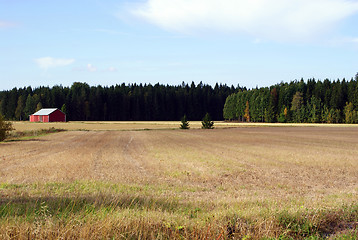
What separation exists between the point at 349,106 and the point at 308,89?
753 inches

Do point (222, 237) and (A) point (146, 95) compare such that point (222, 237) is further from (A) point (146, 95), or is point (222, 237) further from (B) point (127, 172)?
(A) point (146, 95)

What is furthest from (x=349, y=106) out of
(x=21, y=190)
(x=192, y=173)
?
(x=21, y=190)

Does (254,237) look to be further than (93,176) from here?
No

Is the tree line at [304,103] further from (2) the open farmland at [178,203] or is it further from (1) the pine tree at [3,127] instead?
(2) the open farmland at [178,203]

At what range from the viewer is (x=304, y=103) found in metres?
136

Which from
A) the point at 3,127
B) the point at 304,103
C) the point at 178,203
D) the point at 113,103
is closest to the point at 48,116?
the point at 113,103

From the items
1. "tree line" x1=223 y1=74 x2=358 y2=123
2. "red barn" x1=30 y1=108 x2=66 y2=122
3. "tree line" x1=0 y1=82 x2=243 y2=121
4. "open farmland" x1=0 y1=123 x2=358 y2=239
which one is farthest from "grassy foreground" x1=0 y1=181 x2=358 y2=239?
"tree line" x1=0 y1=82 x2=243 y2=121

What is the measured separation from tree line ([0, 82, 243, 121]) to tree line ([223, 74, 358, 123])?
3577 centimetres

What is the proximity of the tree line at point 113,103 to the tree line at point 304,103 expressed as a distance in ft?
117

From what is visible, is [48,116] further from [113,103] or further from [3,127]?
[3,127]

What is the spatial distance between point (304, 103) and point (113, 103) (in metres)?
89.0

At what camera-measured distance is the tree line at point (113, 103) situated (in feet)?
515

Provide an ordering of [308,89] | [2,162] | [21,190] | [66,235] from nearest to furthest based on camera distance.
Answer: [66,235] → [21,190] → [2,162] → [308,89]

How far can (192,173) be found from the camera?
767 inches
